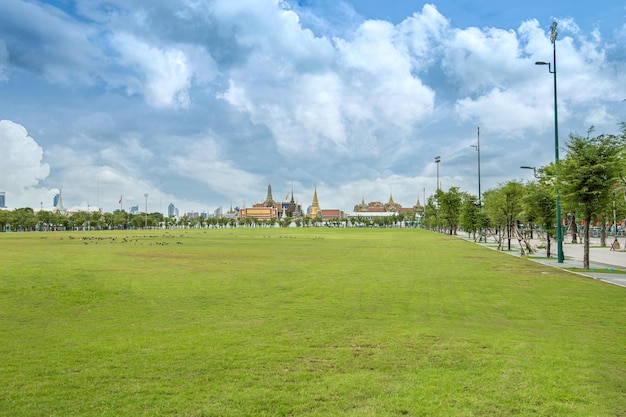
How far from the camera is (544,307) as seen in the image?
14.4m

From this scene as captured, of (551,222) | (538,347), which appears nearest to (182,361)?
(538,347)

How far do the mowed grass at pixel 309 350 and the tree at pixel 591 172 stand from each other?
8695 mm

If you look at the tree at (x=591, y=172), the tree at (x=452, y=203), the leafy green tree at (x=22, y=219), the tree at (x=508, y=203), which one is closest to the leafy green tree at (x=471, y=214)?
the tree at (x=508, y=203)

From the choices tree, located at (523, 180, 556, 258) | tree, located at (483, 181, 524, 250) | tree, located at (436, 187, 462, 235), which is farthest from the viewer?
tree, located at (436, 187, 462, 235)

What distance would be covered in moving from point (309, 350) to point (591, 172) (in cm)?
2223

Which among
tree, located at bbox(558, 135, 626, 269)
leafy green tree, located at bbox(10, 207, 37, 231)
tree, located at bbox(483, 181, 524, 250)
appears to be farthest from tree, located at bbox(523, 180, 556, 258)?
leafy green tree, located at bbox(10, 207, 37, 231)

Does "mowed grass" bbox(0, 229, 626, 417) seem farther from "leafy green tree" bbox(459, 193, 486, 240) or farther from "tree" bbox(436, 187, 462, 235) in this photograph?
"tree" bbox(436, 187, 462, 235)

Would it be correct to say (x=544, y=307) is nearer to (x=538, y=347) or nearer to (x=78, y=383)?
(x=538, y=347)

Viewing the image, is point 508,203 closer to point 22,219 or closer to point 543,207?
point 543,207

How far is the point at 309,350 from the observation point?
30.4 feet

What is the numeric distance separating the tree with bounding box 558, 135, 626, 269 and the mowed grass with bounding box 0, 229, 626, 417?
870cm

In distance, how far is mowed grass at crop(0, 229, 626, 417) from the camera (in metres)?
6.72

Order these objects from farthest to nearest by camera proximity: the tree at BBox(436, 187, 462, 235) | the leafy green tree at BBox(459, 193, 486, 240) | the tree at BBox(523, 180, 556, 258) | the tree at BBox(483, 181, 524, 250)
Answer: the tree at BBox(436, 187, 462, 235), the leafy green tree at BBox(459, 193, 486, 240), the tree at BBox(483, 181, 524, 250), the tree at BBox(523, 180, 556, 258)

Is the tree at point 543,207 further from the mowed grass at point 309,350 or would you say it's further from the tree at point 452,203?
the tree at point 452,203
